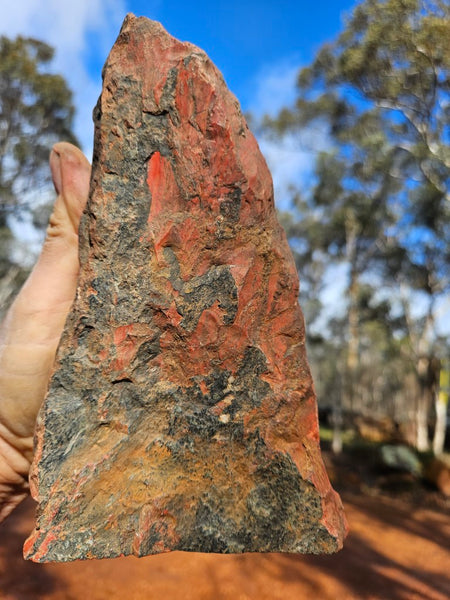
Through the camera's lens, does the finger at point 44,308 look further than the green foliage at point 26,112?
No

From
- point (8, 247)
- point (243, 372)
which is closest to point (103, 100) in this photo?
point (243, 372)

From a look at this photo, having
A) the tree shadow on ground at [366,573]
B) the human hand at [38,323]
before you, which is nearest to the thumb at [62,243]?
the human hand at [38,323]

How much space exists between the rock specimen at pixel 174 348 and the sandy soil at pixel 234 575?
237cm

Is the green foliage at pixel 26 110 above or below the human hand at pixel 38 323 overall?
above

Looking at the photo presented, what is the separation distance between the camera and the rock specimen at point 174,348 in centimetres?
216

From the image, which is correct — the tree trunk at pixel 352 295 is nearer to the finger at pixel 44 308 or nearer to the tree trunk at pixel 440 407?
the tree trunk at pixel 440 407

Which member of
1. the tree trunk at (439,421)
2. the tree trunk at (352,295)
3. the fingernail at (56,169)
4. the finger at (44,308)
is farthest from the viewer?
the tree trunk at (352,295)

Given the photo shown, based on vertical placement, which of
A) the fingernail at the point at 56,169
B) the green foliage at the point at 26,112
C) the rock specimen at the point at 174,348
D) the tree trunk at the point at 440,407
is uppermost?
the green foliage at the point at 26,112

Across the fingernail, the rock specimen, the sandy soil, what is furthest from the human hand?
the sandy soil

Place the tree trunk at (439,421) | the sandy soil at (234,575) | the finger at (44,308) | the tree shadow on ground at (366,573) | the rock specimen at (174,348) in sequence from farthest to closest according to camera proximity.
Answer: the tree trunk at (439,421) < the tree shadow on ground at (366,573) < the sandy soil at (234,575) < the finger at (44,308) < the rock specimen at (174,348)

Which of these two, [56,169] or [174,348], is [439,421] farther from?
[56,169]

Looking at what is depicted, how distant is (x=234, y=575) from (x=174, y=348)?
3.39 metres

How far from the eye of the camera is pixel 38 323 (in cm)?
248

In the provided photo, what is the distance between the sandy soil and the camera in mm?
4109
